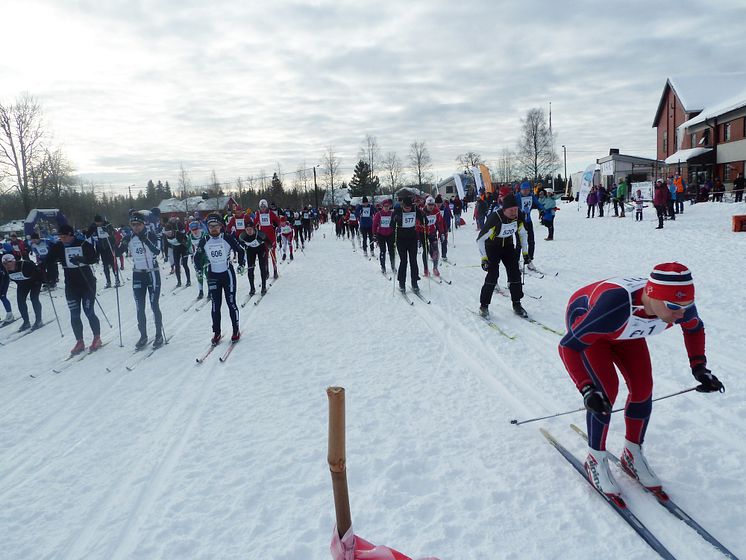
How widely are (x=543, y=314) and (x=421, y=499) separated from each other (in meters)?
5.27

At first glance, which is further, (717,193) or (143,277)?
(717,193)

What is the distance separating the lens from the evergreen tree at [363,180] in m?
79.9

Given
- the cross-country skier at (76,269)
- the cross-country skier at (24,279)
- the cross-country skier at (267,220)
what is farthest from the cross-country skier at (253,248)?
the cross-country skier at (24,279)

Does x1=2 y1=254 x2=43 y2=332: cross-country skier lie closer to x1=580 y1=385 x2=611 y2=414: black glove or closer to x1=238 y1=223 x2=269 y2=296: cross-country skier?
x1=238 y1=223 x2=269 y2=296: cross-country skier

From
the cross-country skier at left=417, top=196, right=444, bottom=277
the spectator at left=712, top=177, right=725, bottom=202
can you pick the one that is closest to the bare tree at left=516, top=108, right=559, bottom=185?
the spectator at left=712, top=177, right=725, bottom=202

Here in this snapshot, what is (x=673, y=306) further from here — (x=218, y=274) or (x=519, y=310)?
(x=218, y=274)

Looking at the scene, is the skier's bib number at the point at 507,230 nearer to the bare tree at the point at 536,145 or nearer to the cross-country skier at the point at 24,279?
the cross-country skier at the point at 24,279

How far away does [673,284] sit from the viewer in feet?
8.63

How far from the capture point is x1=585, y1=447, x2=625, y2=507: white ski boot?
3.16 m

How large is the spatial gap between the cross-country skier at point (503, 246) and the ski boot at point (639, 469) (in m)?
4.41

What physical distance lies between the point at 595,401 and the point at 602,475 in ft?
2.27

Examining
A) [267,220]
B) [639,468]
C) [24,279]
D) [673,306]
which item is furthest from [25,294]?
[673,306]

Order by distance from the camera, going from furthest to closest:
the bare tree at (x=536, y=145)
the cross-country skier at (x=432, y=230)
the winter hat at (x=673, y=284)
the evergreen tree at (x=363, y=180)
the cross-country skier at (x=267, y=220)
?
the evergreen tree at (x=363, y=180) < the bare tree at (x=536, y=145) < the cross-country skier at (x=267, y=220) < the cross-country skier at (x=432, y=230) < the winter hat at (x=673, y=284)

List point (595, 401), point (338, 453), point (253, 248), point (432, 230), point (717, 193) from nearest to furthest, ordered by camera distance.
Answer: point (338, 453)
point (595, 401)
point (253, 248)
point (432, 230)
point (717, 193)
